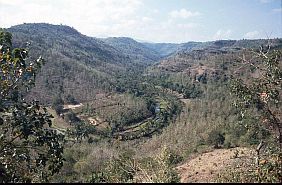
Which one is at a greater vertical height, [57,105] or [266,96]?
[266,96]

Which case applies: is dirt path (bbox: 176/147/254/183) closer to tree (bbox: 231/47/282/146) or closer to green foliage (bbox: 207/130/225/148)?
green foliage (bbox: 207/130/225/148)

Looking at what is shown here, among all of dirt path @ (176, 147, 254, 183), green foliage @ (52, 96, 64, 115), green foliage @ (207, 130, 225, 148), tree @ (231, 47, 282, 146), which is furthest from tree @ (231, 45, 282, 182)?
green foliage @ (52, 96, 64, 115)

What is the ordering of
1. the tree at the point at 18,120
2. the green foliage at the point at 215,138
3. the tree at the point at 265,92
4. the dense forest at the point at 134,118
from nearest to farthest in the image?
the tree at the point at 18,120
the dense forest at the point at 134,118
the tree at the point at 265,92
the green foliage at the point at 215,138

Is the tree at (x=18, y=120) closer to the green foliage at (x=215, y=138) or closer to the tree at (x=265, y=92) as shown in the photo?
the tree at (x=265, y=92)

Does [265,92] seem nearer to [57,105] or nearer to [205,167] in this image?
[205,167]

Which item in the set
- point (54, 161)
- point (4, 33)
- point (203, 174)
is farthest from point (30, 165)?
point (203, 174)

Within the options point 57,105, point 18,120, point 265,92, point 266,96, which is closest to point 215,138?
point 265,92

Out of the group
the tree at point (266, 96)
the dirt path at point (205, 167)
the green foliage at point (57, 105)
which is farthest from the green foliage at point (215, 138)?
the green foliage at point (57, 105)
